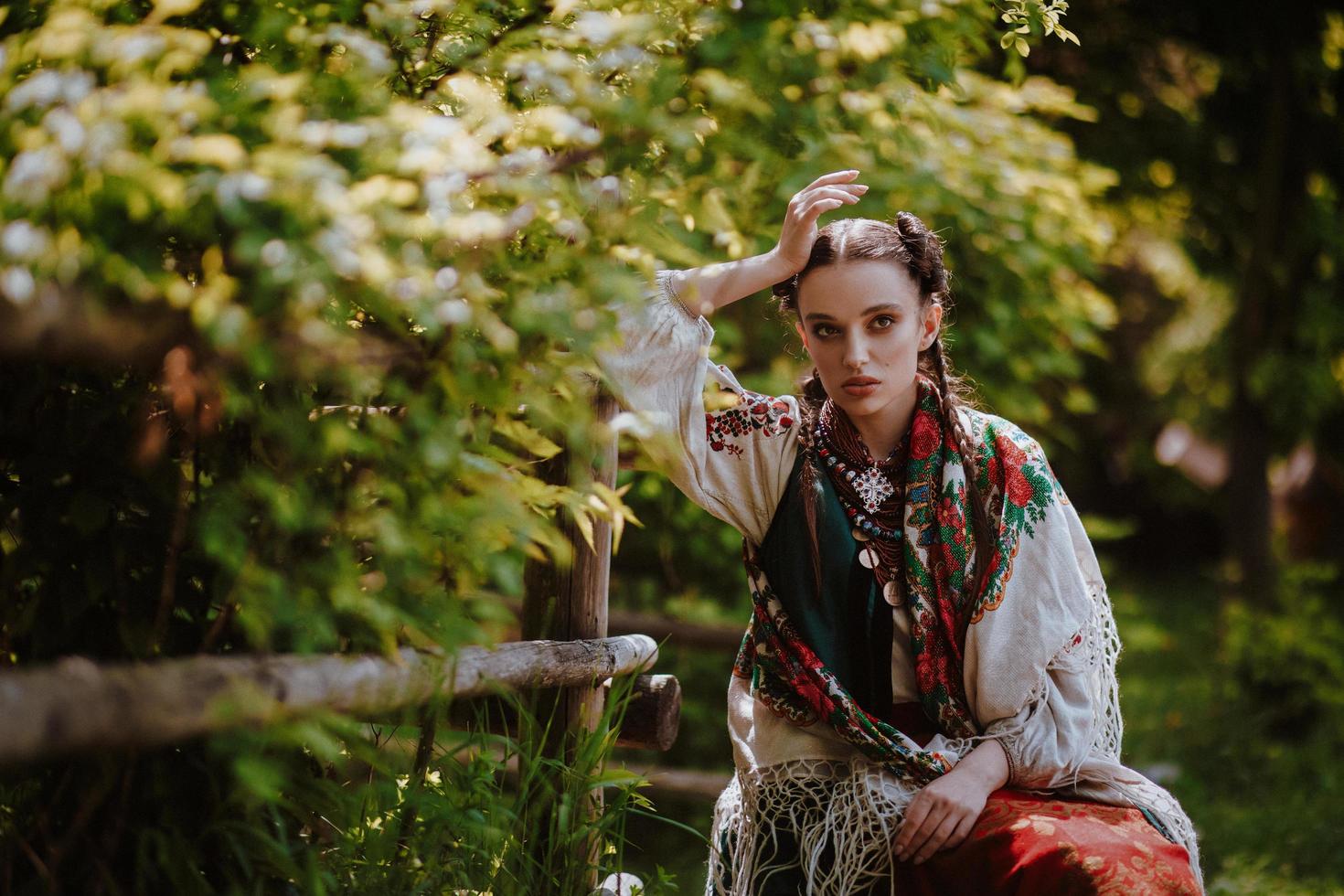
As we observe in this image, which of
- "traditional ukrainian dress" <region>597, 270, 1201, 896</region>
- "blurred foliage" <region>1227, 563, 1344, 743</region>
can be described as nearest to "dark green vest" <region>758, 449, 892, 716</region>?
"traditional ukrainian dress" <region>597, 270, 1201, 896</region>

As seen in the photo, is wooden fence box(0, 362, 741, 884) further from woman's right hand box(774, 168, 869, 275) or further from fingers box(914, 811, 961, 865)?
fingers box(914, 811, 961, 865)

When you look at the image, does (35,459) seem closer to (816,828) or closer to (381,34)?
(381,34)

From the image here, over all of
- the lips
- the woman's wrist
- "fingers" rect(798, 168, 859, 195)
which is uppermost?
"fingers" rect(798, 168, 859, 195)

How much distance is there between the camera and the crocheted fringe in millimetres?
2146

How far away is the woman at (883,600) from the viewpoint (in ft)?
7.07

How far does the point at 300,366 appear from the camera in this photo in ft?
4.38

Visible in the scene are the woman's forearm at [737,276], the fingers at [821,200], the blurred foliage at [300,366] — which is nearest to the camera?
the blurred foliage at [300,366]

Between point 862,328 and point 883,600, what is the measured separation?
56 centimetres

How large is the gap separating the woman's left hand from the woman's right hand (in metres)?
1.05

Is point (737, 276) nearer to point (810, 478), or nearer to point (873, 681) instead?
point (810, 478)

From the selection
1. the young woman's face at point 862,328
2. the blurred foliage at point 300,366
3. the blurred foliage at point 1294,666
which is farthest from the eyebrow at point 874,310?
the blurred foliage at point 1294,666

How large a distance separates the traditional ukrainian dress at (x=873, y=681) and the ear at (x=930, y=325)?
184 mm

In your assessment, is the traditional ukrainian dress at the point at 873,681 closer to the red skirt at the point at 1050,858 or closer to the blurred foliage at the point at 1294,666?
the red skirt at the point at 1050,858

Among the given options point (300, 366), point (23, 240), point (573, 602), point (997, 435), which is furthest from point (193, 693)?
point (997, 435)
